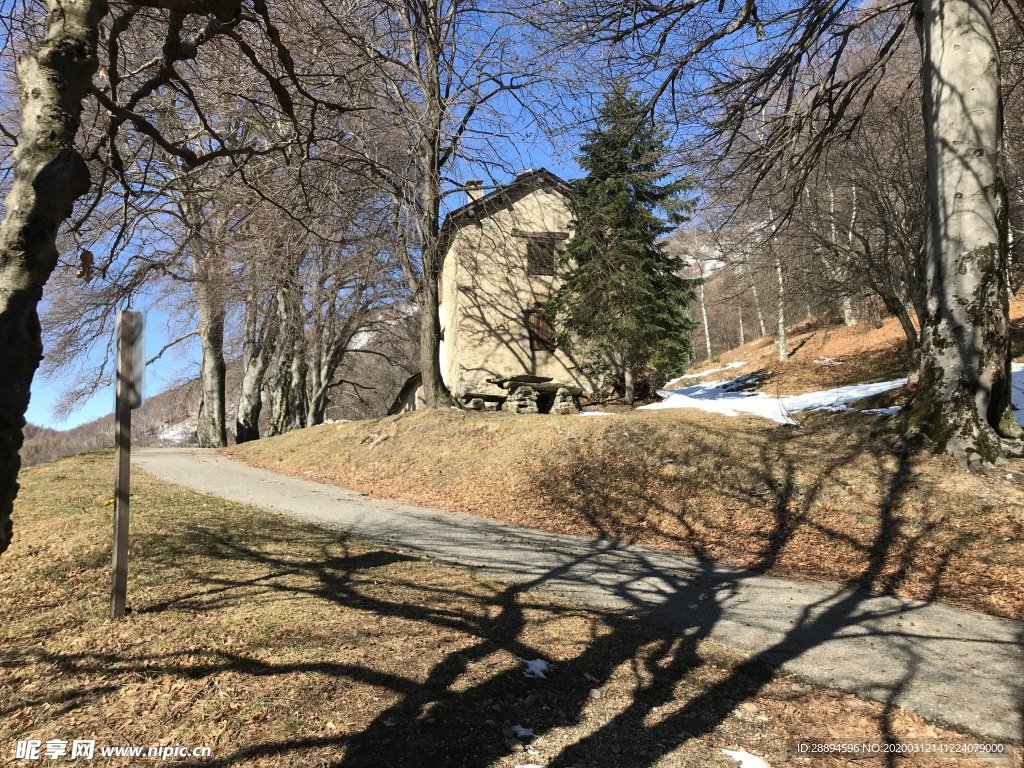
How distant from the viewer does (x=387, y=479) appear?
11.4m

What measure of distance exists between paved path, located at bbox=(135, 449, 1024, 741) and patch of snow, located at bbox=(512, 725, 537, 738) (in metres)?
1.79

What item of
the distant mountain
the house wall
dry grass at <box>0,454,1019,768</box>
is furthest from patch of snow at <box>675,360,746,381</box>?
dry grass at <box>0,454,1019,768</box>

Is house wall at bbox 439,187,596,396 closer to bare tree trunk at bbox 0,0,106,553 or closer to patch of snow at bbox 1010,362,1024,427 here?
patch of snow at bbox 1010,362,1024,427

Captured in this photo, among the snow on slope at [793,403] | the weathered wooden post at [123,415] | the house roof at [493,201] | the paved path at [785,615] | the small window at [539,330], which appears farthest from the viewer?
the small window at [539,330]

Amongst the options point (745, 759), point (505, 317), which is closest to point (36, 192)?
point (745, 759)

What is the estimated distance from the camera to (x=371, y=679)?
10.3 feet

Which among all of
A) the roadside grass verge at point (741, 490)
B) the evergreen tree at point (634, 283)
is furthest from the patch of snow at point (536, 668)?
the evergreen tree at point (634, 283)

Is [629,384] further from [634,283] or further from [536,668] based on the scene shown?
[536,668]

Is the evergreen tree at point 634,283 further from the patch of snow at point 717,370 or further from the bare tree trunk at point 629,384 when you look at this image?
the patch of snow at point 717,370

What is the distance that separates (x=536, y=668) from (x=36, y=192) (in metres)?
3.46

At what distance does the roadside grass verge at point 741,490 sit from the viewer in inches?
219

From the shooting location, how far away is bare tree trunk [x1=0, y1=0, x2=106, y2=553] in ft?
7.23

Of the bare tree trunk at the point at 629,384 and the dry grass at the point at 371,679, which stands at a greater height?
the bare tree trunk at the point at 629,384

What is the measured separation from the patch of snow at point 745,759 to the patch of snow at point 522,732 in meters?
0.93
